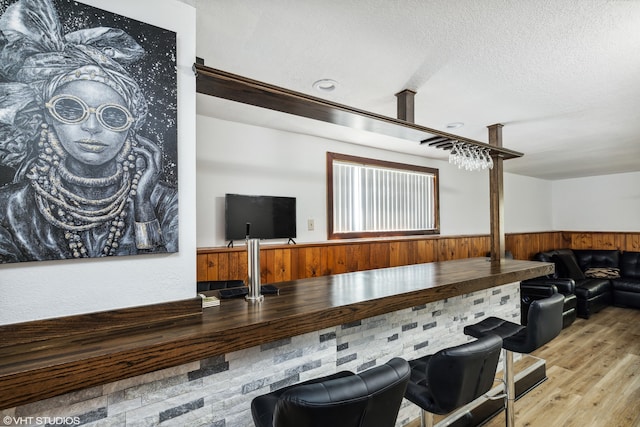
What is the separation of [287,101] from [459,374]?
1491 millimetres

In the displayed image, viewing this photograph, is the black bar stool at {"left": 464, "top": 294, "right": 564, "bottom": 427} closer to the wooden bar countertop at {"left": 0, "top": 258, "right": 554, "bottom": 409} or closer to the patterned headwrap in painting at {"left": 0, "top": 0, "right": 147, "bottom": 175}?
the wooden bar countertop at {"left": 0, "top": 258, "right": 554, "bottom": 409}

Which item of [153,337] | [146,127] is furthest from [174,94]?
[153,337]

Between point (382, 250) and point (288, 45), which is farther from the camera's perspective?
point (382, 250)

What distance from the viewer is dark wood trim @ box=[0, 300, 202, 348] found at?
105 cm

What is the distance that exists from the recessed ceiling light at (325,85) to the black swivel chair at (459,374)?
6.03ft

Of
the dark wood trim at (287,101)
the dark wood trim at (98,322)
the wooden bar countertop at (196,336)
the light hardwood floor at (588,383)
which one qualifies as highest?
the dark wood trim at (287,101)

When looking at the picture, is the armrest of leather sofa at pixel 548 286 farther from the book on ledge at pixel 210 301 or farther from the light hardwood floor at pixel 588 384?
the book on ledge at pixel 210 301

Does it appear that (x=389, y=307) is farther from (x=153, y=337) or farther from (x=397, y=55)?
(x=397, y=55)

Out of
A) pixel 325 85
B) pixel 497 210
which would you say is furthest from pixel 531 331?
pixel 325 85

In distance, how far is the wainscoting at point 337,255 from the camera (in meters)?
2.88

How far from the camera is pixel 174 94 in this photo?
1354 mm

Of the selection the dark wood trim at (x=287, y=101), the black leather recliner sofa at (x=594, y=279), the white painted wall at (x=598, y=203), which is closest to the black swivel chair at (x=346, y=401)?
the dark wood trim at (x=287, y=101)

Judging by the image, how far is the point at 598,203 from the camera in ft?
22.6

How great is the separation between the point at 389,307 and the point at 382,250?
2.29 metres
